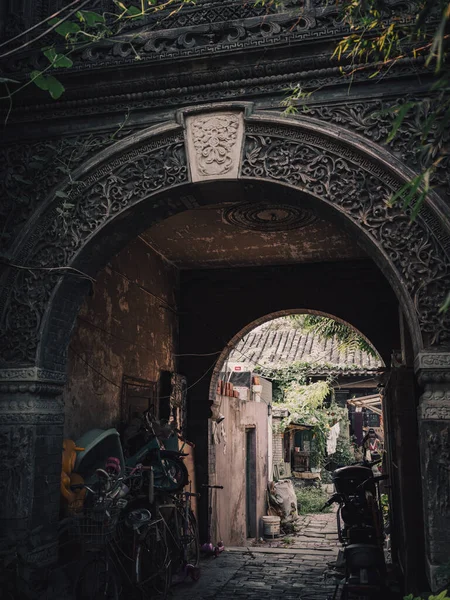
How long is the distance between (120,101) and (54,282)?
1.53m

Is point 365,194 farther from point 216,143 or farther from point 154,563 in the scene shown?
point 154,563

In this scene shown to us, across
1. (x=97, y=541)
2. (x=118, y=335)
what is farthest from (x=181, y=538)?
(x=118, y=335)

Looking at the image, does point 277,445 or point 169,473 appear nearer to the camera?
point 169,473

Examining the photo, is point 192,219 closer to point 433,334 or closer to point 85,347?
point 85,347

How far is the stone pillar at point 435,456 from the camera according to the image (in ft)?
11.8

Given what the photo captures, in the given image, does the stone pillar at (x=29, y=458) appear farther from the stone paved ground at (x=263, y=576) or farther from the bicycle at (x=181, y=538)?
the stone paved ground at (x=263, y=576)

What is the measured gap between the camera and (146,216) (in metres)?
4.82

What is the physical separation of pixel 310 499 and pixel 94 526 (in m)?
10.6

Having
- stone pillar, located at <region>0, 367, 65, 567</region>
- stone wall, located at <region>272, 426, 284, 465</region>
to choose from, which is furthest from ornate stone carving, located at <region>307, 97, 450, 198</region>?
stone wall, located at <region>272, 426, 284, 465</region>

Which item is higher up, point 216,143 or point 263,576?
point 216,143

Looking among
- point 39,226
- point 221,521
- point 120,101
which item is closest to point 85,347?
point 39,226

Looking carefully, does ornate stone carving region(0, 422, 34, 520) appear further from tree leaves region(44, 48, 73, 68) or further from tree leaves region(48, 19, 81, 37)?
tree leaves region(48, 19, 81, 37)

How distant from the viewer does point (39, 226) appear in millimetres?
4668

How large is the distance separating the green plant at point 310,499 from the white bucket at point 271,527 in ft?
7.68
